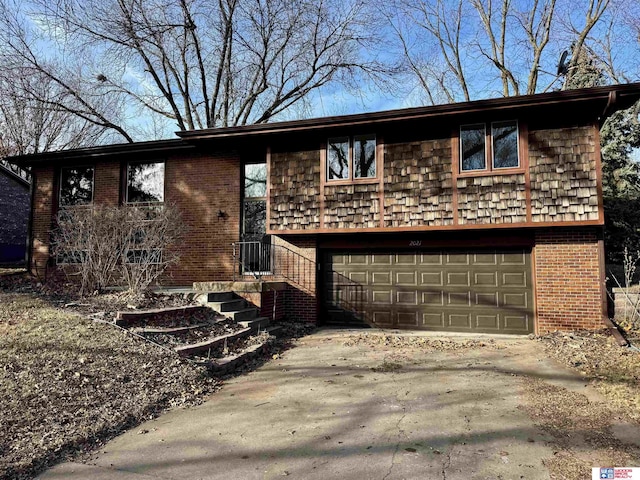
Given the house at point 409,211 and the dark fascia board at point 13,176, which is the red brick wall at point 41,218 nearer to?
the house at point 409,211

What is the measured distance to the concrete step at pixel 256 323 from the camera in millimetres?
8320

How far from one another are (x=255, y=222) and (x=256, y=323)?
3.57 meters

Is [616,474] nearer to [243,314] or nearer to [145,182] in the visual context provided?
[243,314]

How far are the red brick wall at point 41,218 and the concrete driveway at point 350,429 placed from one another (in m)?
9.59

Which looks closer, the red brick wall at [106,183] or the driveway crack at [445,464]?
the driveway crack at [445,464]

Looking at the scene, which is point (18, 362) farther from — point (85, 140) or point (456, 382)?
point (85, 140)

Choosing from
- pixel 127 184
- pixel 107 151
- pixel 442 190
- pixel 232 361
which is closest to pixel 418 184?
pixel 442 190

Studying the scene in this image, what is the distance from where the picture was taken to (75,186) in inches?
506

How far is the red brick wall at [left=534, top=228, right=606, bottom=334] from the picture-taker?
881 cm

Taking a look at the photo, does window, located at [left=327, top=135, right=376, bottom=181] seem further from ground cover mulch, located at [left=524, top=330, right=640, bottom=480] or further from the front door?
ground cover mulch, located at [left=524, top=330, right=640, bottom=480]

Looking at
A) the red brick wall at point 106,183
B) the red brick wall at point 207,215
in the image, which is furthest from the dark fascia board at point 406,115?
the red brick wall at point 207,215

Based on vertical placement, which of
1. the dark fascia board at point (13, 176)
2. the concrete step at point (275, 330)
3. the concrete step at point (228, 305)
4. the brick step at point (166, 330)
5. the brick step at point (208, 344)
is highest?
the dark fascia board at point (13, 176)

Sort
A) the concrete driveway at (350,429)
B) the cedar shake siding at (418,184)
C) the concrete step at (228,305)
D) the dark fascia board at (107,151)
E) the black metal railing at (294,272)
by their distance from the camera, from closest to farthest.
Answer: the concrete driveway at (350,429) → the concrete step at (228,305) → the cedar shake siding at (418,184) → the black metal railing at (294,272) → the dark fascia board at (107,151)

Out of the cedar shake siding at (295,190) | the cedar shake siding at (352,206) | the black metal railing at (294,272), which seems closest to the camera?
the cedar shake siding at (352,206)
